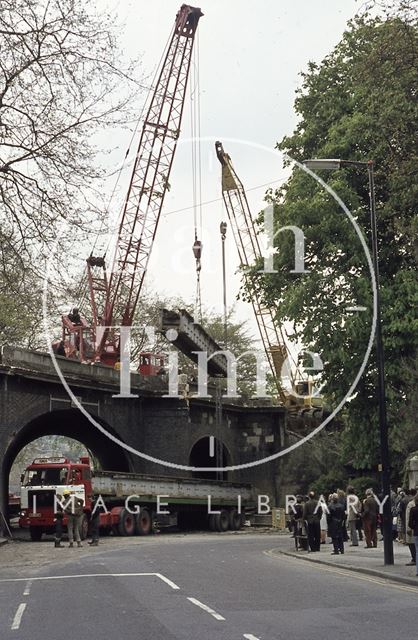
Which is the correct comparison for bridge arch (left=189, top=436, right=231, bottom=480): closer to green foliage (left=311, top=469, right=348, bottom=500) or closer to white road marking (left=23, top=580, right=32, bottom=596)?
green foliage (left=311, top=469, right=348, bottom=500)

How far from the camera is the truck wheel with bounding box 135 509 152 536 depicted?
41.2 metres

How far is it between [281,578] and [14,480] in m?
96.8

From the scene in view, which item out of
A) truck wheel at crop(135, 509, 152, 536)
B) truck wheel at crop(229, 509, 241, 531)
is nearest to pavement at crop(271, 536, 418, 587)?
truck wheel at crop(135, 509, 152, 536)

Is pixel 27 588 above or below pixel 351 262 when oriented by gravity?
below

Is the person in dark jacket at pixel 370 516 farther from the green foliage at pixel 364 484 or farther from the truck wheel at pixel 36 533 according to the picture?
the truck wheel at pixel 36 533

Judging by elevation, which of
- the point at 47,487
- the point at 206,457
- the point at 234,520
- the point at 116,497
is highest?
the point at 206,457

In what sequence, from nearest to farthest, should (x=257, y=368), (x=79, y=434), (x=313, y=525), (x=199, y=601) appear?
(x=199, y=601)
(x=313, y=525)
(x=79, y=434)
(x=257, y=368)

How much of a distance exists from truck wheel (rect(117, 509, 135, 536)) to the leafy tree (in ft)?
32.3

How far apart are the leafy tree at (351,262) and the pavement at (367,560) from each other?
7.26 m

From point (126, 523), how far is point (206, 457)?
2596 cm

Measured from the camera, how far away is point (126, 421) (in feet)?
167

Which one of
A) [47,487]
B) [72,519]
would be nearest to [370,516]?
[72,519]

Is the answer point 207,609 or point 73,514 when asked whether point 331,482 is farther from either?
point 207,609

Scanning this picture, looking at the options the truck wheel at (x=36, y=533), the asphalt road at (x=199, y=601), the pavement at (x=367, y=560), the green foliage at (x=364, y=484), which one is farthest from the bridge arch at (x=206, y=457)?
the asphalt road at (x=199, y=601)
